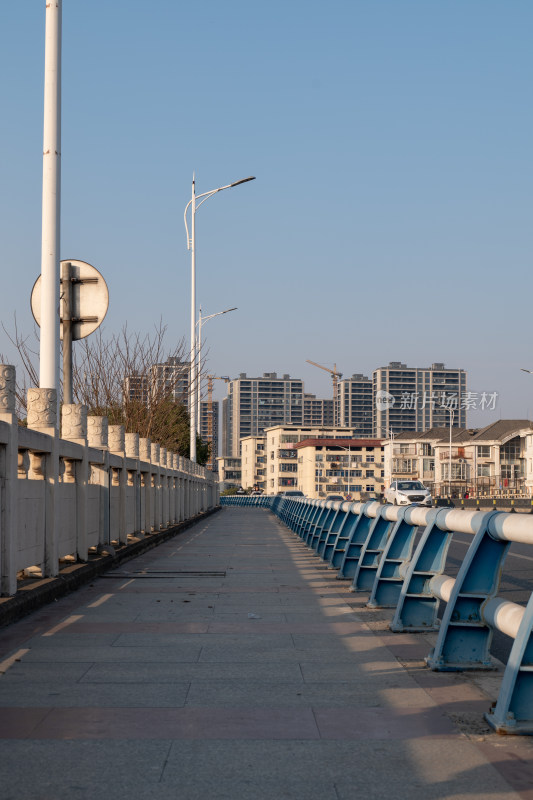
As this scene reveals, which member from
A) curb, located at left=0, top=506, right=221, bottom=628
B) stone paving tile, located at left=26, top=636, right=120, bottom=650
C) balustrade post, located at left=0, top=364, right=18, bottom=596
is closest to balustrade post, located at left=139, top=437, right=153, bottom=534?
curb, located at left=0, top=506, right=221, bottom=628

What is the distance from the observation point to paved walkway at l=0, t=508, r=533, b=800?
4.19 m

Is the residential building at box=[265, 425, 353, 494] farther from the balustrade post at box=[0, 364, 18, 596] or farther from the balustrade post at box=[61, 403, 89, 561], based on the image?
the balustrade post at box=[0, 364, 18, 596]

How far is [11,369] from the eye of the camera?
9305 mm

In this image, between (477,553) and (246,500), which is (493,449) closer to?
(246,500)

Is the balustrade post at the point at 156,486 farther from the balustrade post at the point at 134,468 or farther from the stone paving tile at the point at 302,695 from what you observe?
the stone paving tile at the point at 302,695

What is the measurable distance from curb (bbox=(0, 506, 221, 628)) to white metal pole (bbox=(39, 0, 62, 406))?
233cm

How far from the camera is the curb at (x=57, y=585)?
8756mm

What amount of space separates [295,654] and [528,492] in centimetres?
8814

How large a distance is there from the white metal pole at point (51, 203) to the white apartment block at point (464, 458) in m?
91.7

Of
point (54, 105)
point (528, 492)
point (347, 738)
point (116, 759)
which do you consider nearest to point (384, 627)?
point (347, 738)

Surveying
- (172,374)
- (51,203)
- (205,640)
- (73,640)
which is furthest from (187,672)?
(172,374)

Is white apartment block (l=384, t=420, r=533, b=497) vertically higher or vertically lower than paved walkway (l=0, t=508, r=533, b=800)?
higher

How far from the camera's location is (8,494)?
353 inches

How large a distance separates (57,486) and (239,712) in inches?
250
